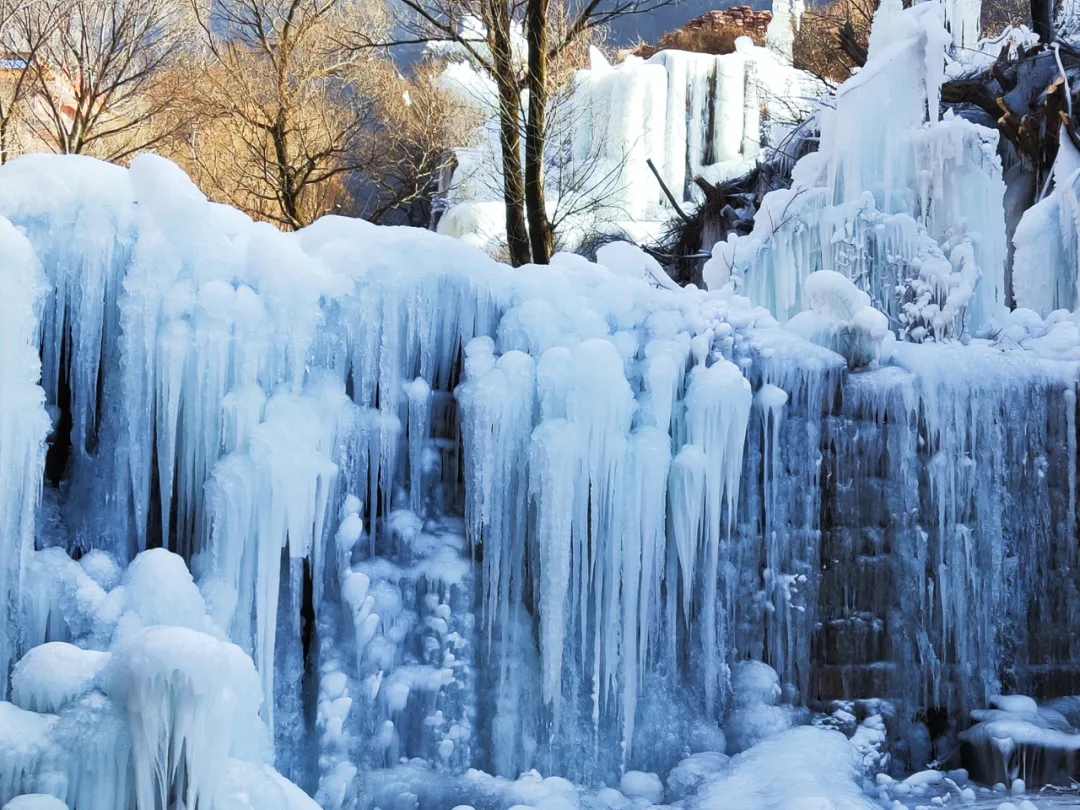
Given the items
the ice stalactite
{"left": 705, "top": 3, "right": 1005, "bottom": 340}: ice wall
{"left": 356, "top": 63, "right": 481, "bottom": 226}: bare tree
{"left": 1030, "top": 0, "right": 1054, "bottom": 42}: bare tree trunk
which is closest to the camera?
the ice stalactite

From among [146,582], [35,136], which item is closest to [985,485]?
[146,582]

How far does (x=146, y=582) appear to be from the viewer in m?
4.22

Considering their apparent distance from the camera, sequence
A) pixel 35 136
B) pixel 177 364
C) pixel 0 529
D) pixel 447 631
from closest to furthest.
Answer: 1. pixel 0 529
2. pixel 177 364
3. pixel 447 631
4. pixel 35 136

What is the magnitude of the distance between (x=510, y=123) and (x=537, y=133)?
358 mm

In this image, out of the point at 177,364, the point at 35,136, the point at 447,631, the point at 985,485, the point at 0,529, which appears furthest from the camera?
the point at 35,136

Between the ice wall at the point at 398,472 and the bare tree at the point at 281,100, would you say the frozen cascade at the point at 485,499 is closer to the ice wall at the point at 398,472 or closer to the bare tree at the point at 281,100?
the ice wall at the point at 398,472

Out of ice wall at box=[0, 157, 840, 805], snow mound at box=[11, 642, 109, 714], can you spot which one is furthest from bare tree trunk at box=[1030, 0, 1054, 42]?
snow mound at box=[11, 642, 109, 714]

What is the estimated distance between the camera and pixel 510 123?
954cm

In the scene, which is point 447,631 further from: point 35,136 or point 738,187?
point 35,136

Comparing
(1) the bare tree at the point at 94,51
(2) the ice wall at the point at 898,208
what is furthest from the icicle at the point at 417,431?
(1) the bare tree at the point at 94,51

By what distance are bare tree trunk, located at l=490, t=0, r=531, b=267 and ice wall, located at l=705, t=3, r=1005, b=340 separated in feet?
6.31

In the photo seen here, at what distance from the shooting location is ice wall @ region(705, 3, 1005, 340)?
8758 millimetres

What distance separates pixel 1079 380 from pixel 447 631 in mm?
3812

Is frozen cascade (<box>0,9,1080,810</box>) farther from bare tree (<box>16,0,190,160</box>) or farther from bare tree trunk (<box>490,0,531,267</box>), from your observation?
bare tree (<box>16,0,190,160</box>)
